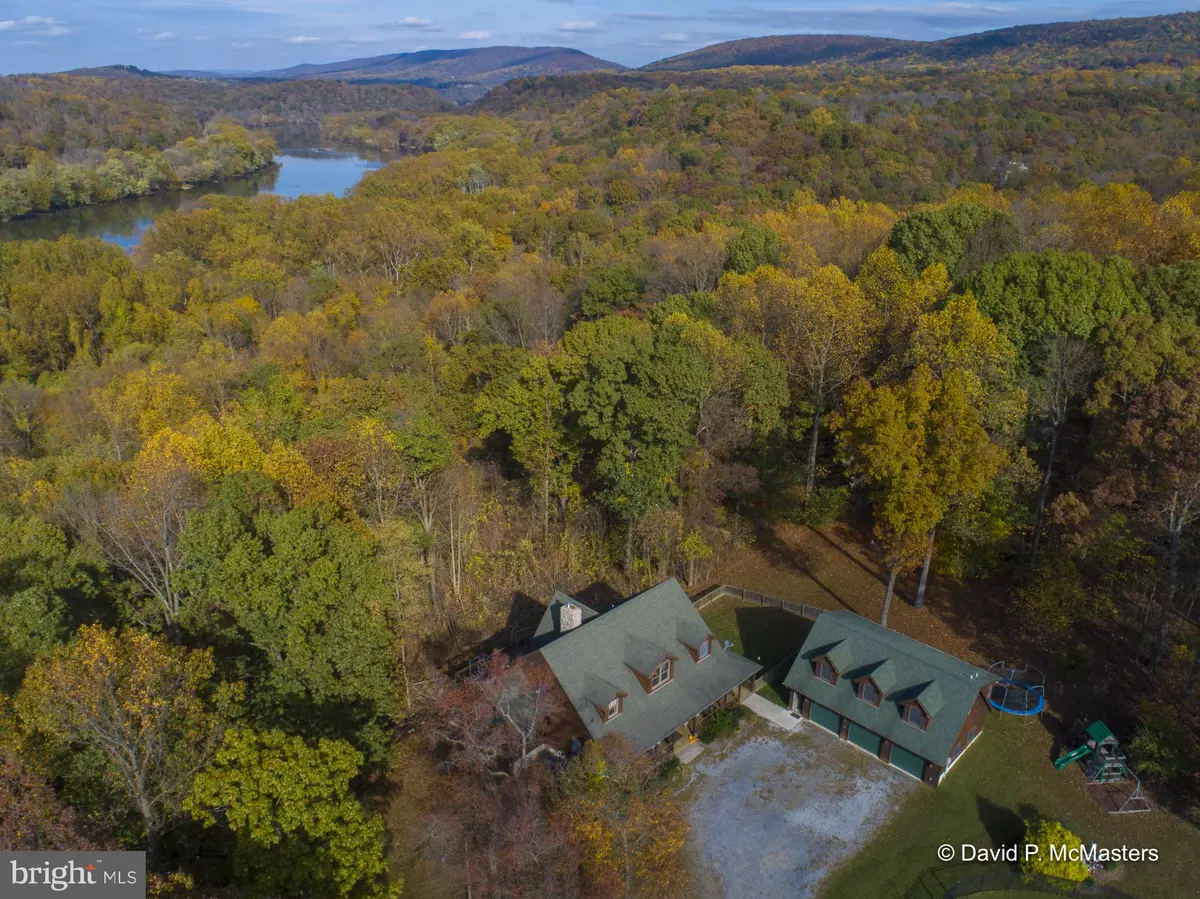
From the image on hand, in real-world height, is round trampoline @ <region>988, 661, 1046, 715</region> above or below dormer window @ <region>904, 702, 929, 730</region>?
below

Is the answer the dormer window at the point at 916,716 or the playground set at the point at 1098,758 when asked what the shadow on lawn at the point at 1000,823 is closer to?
the dormer window at the point at 916,716

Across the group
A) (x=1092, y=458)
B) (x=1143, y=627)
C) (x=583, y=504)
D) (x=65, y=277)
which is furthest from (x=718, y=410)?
(x=65, y=277)

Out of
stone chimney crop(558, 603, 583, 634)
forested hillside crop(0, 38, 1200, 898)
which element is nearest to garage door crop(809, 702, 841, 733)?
forested hillside crop(0, 38, 1200, 898)

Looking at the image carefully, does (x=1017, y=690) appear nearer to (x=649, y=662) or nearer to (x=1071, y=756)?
(x=1071, y=756)

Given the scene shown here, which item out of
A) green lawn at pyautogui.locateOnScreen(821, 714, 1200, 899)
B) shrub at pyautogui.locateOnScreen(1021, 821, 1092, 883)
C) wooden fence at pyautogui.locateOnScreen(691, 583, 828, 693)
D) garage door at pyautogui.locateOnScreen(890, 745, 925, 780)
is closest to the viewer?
shrub at pyautogui.locateOnScreen(1021, 821, 1092, 883)

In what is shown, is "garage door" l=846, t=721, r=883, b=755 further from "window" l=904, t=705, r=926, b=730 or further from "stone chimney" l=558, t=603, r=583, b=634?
"stone chimney" l=558, t=603, r=583, b=634

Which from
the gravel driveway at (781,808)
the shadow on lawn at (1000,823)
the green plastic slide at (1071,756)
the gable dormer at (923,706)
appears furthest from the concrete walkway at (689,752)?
the green plastic slide at (1071,756)

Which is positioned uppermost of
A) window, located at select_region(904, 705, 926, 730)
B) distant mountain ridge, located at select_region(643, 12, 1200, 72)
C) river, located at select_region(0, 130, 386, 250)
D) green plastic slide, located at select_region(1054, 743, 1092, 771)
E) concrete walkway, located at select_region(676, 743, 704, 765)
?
distant mountain ridge, located at select_region(643, 12, 1200, 72)
